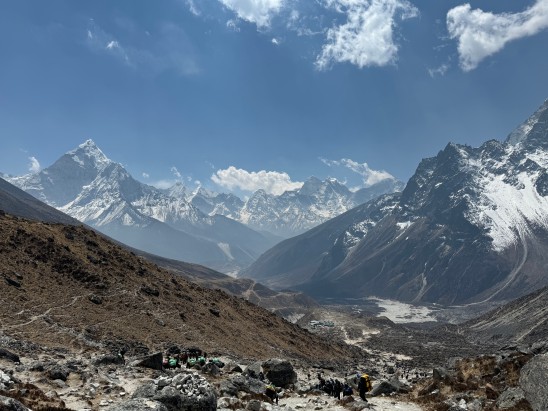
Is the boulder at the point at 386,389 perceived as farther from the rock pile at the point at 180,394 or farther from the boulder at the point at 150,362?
the rock pile at the point at 180,394

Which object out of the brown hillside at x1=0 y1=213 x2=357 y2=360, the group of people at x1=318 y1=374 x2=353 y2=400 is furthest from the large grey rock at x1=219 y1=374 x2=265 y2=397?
the brown hillside at x1=0 y1=213 x2=357 y2=360

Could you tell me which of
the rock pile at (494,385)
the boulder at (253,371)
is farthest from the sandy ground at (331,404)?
the boulder at (253,371)

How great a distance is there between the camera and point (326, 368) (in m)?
70.9

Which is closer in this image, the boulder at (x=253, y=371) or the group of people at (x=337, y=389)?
the group of people at (x=337, y=389)

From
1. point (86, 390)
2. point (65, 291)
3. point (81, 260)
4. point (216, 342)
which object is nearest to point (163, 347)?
point (216, 342)

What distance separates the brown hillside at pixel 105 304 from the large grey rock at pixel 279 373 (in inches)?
848

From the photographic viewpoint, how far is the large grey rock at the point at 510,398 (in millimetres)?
24203

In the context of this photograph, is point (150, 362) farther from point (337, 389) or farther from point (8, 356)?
point (337, 389)

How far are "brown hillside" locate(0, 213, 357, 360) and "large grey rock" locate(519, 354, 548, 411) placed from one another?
43.5 metres

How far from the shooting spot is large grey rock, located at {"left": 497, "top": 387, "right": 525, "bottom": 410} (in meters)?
24.2

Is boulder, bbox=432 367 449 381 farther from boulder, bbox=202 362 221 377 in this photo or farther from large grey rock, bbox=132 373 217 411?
large grey rock, bbox=132 373 217 411

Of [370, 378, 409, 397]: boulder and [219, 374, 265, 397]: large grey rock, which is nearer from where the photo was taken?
[219, 374, 265, 397]: large grey rock

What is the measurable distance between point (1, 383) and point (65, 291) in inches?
1859

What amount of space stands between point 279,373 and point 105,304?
125 ft
